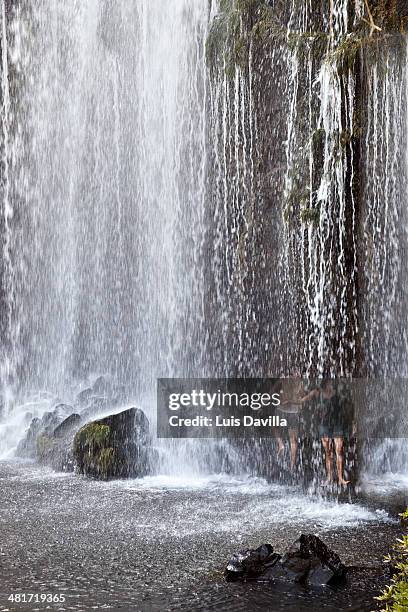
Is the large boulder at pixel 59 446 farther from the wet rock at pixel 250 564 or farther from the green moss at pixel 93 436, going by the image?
the wet rock at pixel 250 564

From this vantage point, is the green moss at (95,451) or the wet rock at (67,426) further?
the wet rock at (67,426)

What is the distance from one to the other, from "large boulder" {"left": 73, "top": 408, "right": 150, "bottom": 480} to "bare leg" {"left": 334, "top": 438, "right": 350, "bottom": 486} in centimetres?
285

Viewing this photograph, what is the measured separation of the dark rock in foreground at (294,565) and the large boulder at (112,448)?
4.65 meters

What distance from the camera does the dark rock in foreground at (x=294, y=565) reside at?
5.12 metres

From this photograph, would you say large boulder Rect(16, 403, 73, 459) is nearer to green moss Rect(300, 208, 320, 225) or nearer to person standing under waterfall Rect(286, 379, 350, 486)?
person standing under waterfall Rect(286, 379, 350, 486)

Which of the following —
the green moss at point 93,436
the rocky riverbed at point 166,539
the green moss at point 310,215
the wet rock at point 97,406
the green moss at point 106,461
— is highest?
the green moss at point 310,215

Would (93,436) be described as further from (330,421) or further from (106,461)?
(330,421)

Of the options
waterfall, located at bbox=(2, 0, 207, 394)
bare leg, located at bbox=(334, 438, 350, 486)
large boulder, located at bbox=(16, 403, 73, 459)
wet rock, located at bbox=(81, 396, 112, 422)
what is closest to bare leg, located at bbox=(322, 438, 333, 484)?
bare leg, located at bbox=(334, 438, 350, 486)

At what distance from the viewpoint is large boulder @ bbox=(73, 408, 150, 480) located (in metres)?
9.82

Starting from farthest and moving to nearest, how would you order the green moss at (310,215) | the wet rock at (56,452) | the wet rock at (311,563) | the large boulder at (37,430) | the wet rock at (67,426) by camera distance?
1. the large boulder at (37,430)
2. the wet rock at (67,426)
3. the wet rock at (56,452)
4. the green moss at (310,215)
5. the wet rock at (311,563)

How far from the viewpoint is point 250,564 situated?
17.2ft

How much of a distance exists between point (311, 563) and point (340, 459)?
3.98 m

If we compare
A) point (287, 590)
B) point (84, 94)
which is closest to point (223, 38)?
point (84, 94)

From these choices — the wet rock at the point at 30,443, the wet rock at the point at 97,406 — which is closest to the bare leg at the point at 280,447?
the wet rock at the point at 30,443
